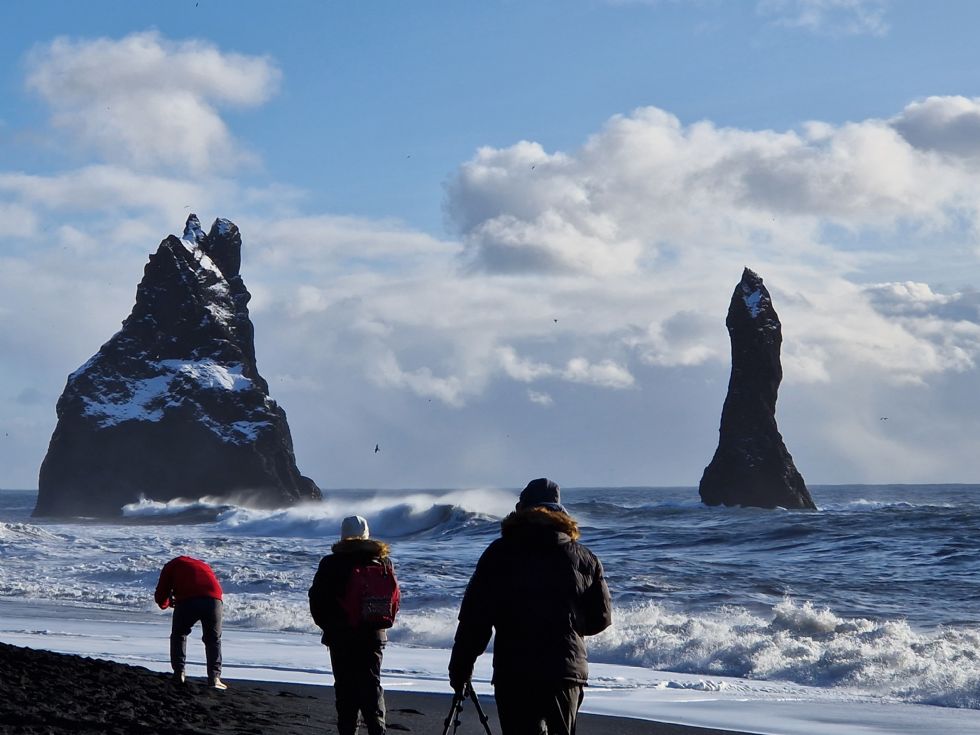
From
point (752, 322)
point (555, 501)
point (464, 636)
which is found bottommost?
point (464, 636)

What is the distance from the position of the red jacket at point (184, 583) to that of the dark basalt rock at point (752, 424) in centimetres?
7113

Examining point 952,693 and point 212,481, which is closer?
point 952,693

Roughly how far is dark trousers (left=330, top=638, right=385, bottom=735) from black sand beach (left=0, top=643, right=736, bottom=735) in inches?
46.7

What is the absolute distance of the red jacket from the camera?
35.3 ft

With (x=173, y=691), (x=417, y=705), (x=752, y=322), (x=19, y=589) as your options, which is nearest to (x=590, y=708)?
(x=417, y=705)

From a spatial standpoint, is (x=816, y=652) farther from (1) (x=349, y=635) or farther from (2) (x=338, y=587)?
(2) (x=338, y=587)

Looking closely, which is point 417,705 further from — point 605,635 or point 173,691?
point 605,635

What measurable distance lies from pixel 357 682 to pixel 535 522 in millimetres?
2825

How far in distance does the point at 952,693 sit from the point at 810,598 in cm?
855

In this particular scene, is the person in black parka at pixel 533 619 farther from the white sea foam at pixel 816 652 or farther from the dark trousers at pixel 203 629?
the white sea foam at pixel 816 652

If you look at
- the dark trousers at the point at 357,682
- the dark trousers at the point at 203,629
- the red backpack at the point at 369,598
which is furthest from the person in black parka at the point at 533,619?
the dark trousers at the point at 203,629

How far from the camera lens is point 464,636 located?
17.6 ft

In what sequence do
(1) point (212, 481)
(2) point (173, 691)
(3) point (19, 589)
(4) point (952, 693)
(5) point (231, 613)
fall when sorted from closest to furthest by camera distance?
(2) point (173, 691) → (4) point (952, 693) → (5) point (231, 613) → (3) point (19, 589) → (1) point (212, 481)

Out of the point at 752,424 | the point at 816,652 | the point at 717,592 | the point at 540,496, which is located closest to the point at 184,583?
the point at 540,496
